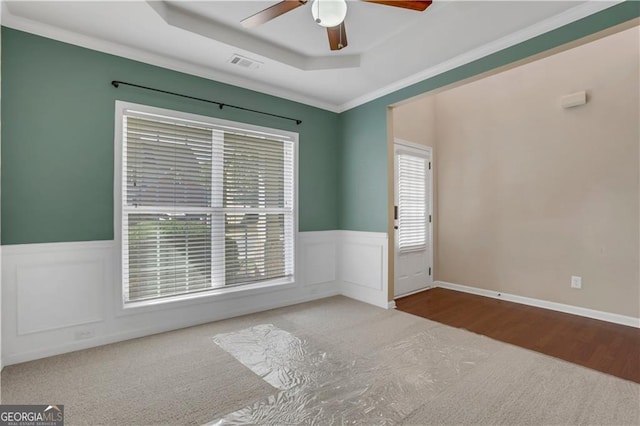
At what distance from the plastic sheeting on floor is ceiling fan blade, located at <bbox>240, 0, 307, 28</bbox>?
2569mm

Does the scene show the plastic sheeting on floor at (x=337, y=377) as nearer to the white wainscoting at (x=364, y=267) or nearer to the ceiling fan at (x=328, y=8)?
the white wainscoting at (x=364, y=267)

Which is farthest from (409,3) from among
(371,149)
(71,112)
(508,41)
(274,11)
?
(71,112)

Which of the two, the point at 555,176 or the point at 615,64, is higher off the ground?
the point at 615,64

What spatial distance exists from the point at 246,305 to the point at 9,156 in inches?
101

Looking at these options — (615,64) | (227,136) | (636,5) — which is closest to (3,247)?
(227,136)

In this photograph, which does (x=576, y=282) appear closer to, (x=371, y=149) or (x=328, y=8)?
(x=371, y=149)

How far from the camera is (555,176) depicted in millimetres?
3832

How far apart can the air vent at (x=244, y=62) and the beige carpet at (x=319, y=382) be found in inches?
111

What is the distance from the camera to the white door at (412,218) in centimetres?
443

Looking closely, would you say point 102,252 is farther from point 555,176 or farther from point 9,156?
point 555,176

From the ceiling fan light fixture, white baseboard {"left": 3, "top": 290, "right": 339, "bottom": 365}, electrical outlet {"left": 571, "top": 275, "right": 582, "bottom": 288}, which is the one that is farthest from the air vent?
electrical outlet {"left": 571, "top": 275, "right": 582, "bottom": 288}

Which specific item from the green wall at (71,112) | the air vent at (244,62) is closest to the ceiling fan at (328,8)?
the air vent at (244,62)

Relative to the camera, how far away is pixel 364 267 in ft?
13.5

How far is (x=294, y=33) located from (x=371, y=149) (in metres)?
1.78
